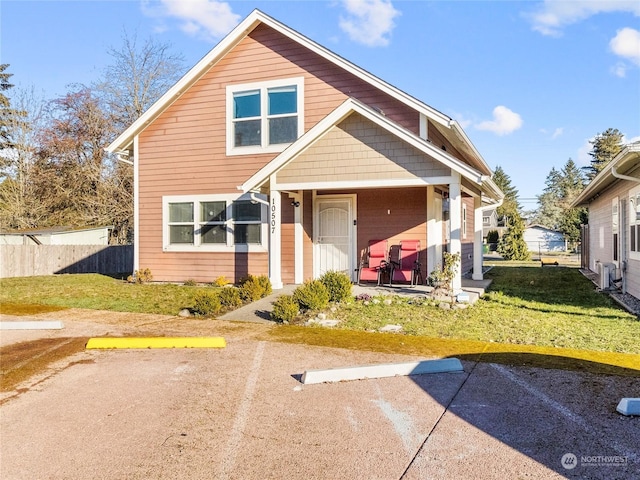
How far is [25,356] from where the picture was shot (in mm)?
5539

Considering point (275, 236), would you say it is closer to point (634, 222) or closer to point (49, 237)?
point (634, 222)

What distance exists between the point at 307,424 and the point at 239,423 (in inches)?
20.2

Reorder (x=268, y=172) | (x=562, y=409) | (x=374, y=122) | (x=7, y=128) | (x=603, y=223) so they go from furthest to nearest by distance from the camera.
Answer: (x=7, y=128), (x=603, y=223), (x=268, y=172), (x=374, y=122), (x=562, y=409)

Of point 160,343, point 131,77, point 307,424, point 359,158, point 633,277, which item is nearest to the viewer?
point 307,424

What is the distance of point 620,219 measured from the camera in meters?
11.2

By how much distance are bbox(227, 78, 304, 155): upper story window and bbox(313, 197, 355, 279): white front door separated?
192 centimetres

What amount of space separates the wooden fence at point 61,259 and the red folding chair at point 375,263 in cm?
1374

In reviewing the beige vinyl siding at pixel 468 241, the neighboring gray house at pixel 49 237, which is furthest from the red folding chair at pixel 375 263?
the neighboring gray house at pixel 49 237

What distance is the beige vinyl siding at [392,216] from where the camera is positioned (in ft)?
36.5

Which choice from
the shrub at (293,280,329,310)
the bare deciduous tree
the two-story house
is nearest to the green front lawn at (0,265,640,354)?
the shrub at (293,280,329,310)

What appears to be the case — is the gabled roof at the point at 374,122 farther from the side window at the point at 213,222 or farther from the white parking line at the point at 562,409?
the white parking line at the point at 562,409

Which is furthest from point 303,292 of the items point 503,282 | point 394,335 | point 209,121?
point 503,282

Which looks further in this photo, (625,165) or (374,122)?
(374,122)

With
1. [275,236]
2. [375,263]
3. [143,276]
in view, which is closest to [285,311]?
[275,236]
